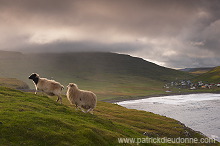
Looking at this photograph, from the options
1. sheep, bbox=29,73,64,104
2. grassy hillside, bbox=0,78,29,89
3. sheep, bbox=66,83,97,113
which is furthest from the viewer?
grassy hillside, bbox=0,78,29,89

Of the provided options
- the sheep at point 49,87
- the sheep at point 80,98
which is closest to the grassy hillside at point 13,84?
the sheep at point 49,87

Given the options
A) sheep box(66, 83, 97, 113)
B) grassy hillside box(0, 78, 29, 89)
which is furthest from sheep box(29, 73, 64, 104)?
grassy hillside box(0, 78, 29, 89)

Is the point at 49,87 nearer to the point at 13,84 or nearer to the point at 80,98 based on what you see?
the point at 80,98

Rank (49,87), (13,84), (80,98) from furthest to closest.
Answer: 1. (13,84)
2. (49,87)
3. (80,98)

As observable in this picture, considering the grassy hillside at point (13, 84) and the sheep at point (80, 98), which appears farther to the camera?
the grassy hillside at point (13, 84)

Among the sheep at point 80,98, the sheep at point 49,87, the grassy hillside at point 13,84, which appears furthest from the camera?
the grassy hillside at point 13,84

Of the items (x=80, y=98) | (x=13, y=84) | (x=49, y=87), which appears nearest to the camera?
(x=80, y=98)

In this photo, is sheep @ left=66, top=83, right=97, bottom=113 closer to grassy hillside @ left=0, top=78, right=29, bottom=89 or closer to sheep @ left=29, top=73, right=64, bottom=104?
sheep @ left=29, top=73, right=64, bottom=104

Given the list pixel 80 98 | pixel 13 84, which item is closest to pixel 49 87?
pixel 80 98

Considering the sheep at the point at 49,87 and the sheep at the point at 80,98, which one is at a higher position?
the sheep at the point at 49,87

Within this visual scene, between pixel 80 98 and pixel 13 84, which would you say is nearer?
pixel 80 98

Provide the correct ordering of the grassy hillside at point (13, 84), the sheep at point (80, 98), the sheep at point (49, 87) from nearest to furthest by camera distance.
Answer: the sheep at point (80, 98) < the sheep at point (49, 87) < the grassy hillside at point (13, 84)

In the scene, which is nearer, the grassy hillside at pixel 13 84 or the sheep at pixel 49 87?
the sheep at pixel 49 87

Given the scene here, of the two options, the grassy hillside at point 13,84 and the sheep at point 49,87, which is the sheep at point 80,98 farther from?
the grassy hillside at point 13,84
